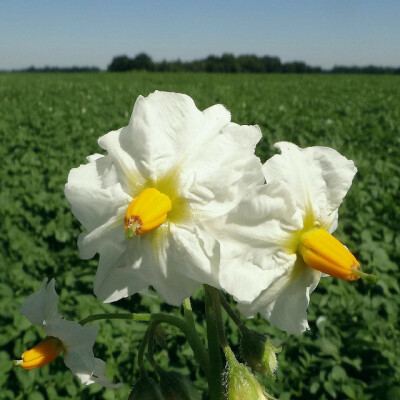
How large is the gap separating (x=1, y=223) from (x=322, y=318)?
3.25 m

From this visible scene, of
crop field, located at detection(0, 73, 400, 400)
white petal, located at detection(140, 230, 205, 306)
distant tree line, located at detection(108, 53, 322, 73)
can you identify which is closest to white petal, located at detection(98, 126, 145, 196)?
white petal, located at detection(140, 230, 205, 306)

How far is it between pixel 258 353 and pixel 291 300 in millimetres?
230

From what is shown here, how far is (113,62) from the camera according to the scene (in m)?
76.6

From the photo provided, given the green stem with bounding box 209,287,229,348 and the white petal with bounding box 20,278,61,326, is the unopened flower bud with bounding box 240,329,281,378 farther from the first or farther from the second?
the white petal with bounding box 20,278,61,326

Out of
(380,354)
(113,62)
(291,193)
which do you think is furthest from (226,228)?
(113,62)

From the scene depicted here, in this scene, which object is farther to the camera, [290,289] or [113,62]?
[113,62]

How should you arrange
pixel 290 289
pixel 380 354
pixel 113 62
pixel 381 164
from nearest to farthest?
pixel 290 289 < pixel 380 354 < pixel 381 164 < pixel 113 62

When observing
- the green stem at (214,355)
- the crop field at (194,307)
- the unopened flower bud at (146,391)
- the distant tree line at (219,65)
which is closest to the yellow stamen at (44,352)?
the unopened flower bud at (146,391)

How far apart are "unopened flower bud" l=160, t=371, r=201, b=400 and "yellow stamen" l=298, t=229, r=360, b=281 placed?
1.58 feet

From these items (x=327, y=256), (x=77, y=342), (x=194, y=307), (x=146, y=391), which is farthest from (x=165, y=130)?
(x=194, y=307)

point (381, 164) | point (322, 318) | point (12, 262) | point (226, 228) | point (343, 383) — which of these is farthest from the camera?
point (381, 164)

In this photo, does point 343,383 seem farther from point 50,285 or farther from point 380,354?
point 50,285

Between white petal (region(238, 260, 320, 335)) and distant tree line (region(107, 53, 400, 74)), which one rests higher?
white petal (region(238, 260, 320, 335))

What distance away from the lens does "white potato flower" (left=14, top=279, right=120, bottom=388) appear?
42.4 inches
